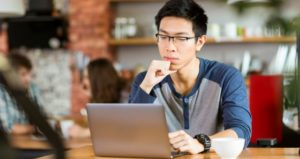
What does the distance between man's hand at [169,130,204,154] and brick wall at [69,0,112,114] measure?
15.7 feet

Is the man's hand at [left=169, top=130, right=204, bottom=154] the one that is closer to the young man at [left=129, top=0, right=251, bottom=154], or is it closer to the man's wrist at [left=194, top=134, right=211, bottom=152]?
the man's wrist at [left=194, top=134, right=211, bottom=152]

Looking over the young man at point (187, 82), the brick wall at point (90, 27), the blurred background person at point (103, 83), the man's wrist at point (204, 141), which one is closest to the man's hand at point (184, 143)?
the man's wrist at point (204, 141)

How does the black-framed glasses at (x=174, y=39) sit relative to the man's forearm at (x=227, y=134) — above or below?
above

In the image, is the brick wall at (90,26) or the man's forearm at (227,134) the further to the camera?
the brick wall at (90,26)

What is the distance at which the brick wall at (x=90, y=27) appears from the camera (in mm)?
6938

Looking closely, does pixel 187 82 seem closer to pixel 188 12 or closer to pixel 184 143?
pixel 188 12

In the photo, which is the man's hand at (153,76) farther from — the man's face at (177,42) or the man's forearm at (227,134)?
the man's forearm at (227,134)

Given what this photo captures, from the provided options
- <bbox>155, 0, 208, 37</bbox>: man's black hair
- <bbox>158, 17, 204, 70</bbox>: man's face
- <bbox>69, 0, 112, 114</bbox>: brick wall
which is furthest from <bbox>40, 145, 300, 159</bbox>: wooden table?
<bbox>69, 0, 112, 114</bbox>: brick wall

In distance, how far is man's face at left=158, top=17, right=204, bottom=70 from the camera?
264cm

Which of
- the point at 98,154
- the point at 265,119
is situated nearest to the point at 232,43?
the point at 265,119

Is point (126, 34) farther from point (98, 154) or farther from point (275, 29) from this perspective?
point (275, 29)

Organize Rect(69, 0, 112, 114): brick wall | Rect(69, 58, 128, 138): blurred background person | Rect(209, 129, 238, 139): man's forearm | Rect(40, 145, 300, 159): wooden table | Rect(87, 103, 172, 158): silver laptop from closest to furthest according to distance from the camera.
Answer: Rect(87, 103, 172, 158): silver laptop < Rect(40, 145, 300, 159): wooden table < Rect(209, 129, 238, 139): man's forearm < Rect(69, 58, 128, 138): blurred background person < Rect(69, 0, 112, 114): brick wall

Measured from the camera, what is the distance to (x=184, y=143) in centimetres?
217

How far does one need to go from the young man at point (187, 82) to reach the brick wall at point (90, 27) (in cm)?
421
